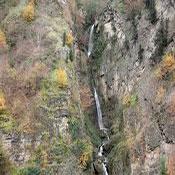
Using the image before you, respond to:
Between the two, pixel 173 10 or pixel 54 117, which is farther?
pixel 173 10

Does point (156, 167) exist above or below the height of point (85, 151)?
below

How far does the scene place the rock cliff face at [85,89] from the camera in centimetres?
6150

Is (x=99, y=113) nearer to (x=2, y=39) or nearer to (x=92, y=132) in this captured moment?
(x=92, y=132)

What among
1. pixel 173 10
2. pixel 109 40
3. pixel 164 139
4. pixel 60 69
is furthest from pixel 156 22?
pixel 164 139

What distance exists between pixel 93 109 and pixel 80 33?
60.6 feet

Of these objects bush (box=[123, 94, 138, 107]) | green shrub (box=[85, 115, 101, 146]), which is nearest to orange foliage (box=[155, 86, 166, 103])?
bush (box=[123, 94, 138, 107])

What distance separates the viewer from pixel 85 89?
2992 inches

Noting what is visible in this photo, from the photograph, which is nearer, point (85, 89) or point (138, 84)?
point (138, 84)

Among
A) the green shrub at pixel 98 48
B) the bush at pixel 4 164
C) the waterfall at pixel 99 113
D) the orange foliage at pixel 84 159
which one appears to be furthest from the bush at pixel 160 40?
the bush at pixel 4 164

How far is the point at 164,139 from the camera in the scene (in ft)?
195

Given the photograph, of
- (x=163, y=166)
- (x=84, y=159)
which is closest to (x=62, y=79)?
(x=84, y=159)

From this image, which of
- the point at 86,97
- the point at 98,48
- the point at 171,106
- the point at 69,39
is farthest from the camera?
the point at 98,48

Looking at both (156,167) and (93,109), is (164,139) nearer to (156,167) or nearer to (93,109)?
(156,167)

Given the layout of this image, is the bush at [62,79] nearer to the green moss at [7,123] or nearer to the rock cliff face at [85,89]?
the rock cliff face at [85,89]
